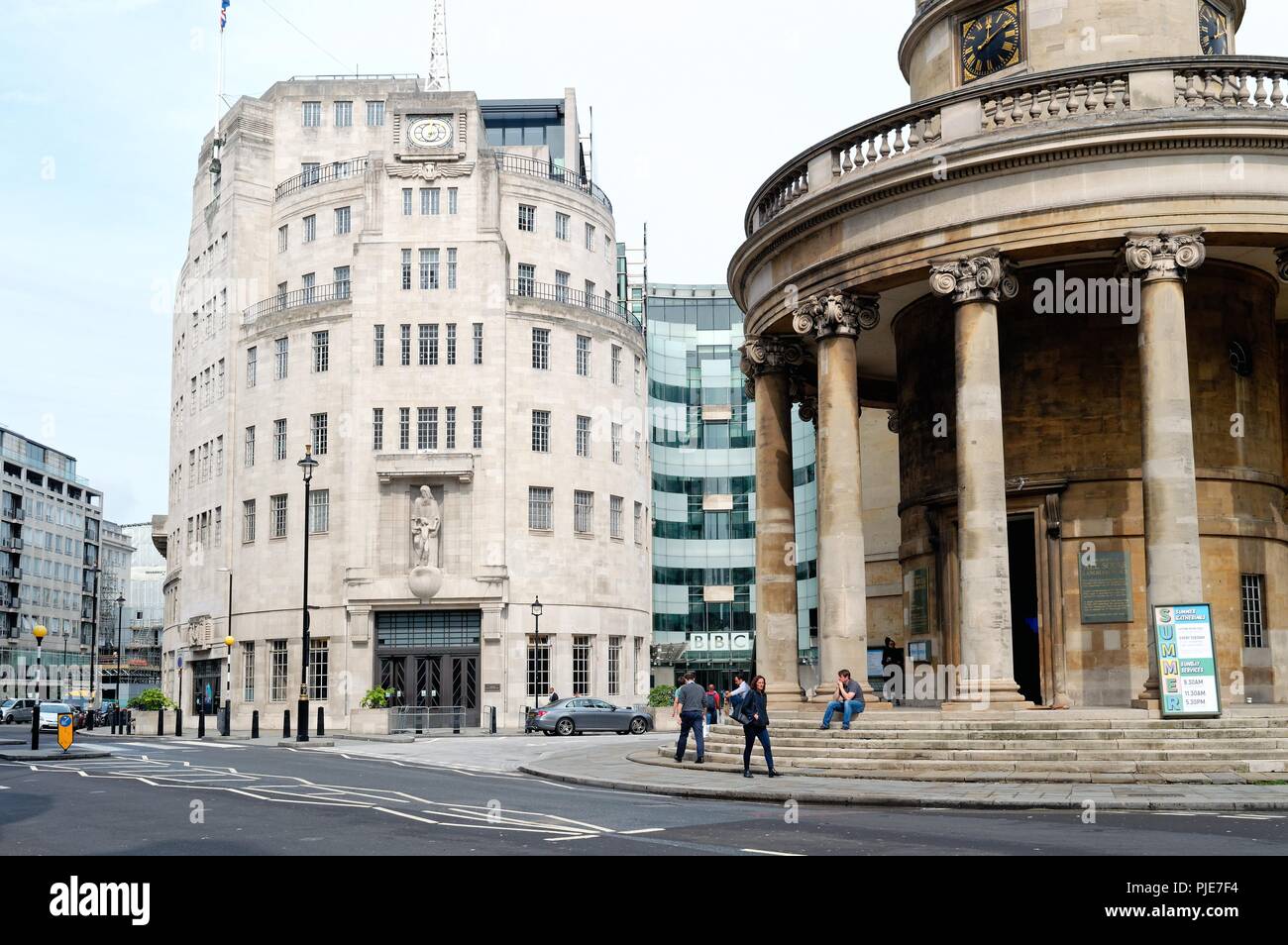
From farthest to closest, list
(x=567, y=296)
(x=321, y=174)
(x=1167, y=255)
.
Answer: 1. (x=321, y=174)
2. (x=567, y=296)
3. (x=1167, y=255)

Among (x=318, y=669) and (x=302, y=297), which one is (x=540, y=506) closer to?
(x=318, y=669)

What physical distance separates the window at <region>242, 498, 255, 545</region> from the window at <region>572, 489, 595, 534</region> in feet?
54.7

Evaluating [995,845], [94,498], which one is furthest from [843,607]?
[94,498]

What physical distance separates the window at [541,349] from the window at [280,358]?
498 inches

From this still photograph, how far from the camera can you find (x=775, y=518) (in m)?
28.2

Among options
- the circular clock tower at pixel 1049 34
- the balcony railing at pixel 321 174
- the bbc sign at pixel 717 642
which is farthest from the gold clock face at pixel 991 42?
the bbc sign at pixel 717 642

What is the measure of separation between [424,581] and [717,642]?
36.8m

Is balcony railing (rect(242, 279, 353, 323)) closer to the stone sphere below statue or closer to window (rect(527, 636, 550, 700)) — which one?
the stone sphere below statue

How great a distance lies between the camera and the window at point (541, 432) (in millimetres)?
65375

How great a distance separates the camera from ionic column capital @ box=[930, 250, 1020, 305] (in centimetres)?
2336

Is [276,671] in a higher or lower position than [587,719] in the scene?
higher

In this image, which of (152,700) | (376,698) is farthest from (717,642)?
(152,700)

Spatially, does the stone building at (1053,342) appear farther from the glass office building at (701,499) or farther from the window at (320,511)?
the glass office building at (701,499)
